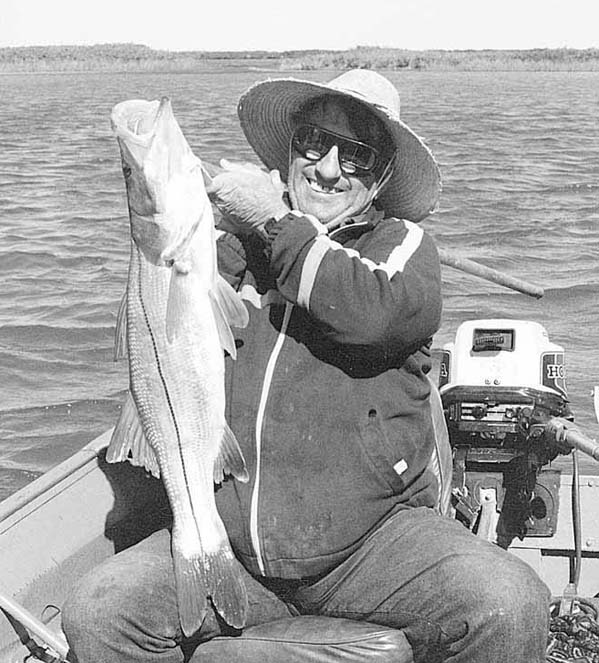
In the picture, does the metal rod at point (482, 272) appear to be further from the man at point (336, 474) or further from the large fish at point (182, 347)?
the large fish at point (182, 347)

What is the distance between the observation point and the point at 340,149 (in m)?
3.25

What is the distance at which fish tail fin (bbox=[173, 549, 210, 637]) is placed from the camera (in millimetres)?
2805

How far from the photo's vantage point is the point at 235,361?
3.09 m

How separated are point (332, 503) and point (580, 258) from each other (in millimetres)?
10748

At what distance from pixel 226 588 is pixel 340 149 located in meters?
1.33

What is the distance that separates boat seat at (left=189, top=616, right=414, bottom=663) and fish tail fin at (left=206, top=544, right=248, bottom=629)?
0.09 metres

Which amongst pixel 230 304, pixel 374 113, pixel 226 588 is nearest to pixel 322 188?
pixel 374 113

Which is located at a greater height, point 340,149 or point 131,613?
point 340,149

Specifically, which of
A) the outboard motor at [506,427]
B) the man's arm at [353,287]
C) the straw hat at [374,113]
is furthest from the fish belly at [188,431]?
the outboard motor at [506,427]

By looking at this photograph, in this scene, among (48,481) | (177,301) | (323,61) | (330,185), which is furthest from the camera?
(323,61)

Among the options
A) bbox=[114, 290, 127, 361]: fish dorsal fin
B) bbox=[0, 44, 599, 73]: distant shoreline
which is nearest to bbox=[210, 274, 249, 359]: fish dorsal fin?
bbox=[114, 290, 127, 361]: fish dorsal fin

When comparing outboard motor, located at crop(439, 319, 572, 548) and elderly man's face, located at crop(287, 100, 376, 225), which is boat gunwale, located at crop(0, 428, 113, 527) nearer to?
elderly man's face, located at crop(287, 100, 376, 225)

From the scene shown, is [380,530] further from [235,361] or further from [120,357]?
[120,357]

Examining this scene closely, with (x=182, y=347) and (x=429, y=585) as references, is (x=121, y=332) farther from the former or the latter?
(x=429, y=585)
